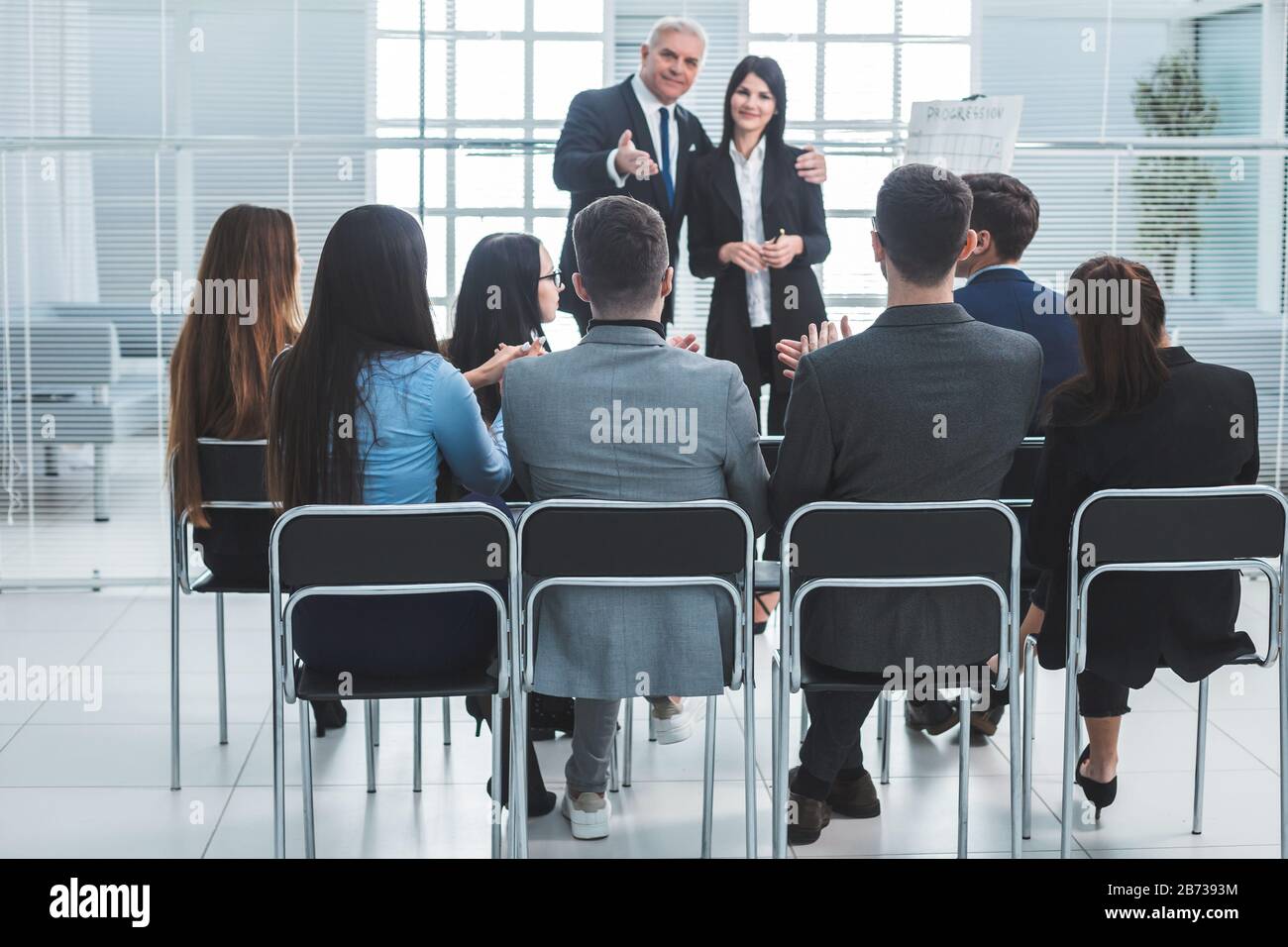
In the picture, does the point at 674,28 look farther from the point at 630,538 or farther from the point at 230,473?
the point at 630,538

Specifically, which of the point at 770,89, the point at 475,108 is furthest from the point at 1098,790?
the point at 475,108

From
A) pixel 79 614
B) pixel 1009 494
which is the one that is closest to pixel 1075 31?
pixel 1009 494

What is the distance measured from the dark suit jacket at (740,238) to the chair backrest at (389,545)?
1887mm

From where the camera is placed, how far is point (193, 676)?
402cm

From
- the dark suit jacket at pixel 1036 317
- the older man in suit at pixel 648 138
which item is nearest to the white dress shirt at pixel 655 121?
the older man in suit at pixel 648 138

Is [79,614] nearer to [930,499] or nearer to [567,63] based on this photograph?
[567,63]

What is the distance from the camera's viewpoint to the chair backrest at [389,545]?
227 cm

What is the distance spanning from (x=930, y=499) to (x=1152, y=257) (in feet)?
10.0

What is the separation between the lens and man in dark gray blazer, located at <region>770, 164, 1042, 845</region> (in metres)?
2.46

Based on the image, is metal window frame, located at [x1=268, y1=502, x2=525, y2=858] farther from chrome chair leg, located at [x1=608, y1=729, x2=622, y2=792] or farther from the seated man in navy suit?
the seated man in navy suit

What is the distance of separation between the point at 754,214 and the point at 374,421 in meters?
1.92

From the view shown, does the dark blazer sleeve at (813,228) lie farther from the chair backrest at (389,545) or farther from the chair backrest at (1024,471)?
the chair backrest at (389,545)

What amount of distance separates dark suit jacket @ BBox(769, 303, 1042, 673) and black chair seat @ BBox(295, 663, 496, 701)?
24.8 inches

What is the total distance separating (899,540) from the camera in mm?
2330
